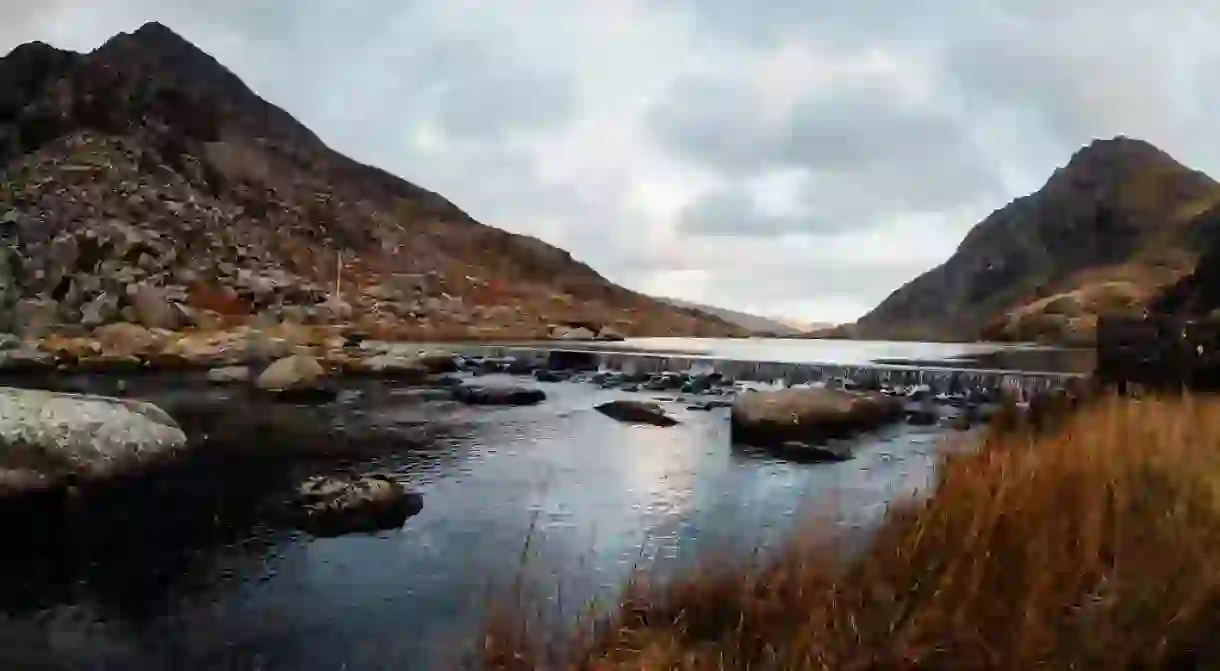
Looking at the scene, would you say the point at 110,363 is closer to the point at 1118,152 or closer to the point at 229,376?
the point at 229,376

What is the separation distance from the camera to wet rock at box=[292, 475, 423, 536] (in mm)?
9875

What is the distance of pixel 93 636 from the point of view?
263 inches

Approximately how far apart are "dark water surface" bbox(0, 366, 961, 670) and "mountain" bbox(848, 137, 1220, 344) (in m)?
110

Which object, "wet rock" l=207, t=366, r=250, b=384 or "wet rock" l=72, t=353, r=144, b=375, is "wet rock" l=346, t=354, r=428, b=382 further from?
"wet rock" l=72, t=353, r=144, b=375

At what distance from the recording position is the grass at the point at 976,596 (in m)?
4.10

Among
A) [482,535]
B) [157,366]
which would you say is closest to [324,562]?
[482,535]

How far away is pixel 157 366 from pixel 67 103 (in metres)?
65.9

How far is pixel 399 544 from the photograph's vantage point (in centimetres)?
920

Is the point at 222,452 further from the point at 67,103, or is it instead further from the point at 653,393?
the point at 67,103

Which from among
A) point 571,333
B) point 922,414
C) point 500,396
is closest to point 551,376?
point 500,396

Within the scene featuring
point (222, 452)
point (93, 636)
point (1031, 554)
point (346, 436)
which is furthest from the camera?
point (346, 436)

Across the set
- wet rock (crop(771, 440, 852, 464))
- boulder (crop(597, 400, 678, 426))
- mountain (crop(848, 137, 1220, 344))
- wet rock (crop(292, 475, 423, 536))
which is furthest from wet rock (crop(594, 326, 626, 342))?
wet rock (crop(292, 475, 423, 536))

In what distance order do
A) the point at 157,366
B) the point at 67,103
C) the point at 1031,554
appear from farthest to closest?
the point at 67,103, the point at 157,366, the point at 1031,554

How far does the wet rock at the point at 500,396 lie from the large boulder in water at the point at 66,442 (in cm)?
1072
